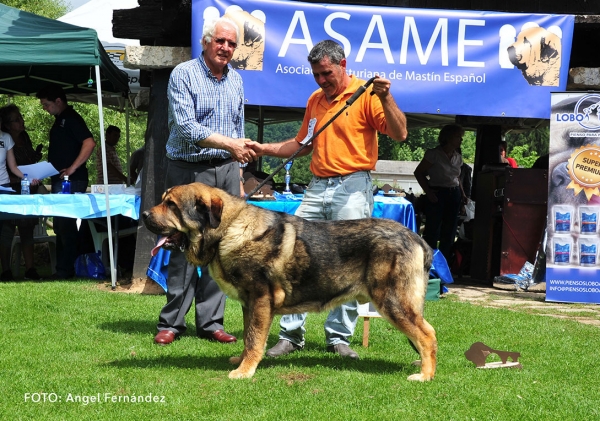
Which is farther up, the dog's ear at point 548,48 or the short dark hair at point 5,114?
the dog's ear at point 548,48

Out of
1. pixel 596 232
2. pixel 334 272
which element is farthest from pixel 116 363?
pixel 596 232

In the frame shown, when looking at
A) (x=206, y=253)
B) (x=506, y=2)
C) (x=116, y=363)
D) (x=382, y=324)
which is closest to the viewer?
(x=206, y=253)

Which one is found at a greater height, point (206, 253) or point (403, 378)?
point (206, 253)

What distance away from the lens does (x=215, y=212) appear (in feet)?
15.9

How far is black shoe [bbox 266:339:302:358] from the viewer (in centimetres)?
575

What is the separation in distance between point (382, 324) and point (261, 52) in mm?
3836

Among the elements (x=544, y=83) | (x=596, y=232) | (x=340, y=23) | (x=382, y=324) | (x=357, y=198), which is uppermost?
(x=340, y=23)

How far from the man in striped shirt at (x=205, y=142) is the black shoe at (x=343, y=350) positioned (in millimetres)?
881

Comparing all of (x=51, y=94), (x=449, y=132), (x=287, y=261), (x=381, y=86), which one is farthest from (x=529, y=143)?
(x=287, y=261)

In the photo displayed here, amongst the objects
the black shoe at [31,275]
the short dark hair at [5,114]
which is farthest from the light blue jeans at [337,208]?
the short dark hair at [5,114]

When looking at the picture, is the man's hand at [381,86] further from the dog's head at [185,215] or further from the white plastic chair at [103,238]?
the white plastic chair at [103,238]

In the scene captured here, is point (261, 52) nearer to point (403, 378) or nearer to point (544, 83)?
point (544, 83)

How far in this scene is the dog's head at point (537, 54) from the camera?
9445 millimetres

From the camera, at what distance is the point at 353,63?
30.6 ft
